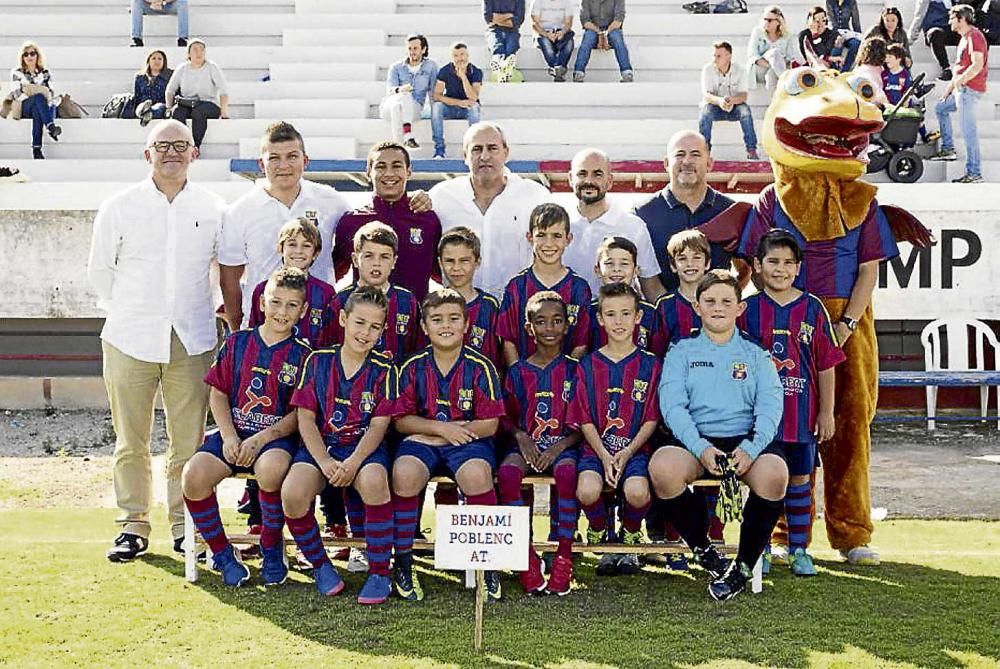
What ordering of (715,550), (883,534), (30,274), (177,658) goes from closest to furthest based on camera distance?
(177,658) → (715,550) → (883,534) → (30,274)

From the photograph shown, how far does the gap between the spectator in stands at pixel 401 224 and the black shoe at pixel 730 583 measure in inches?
65.2

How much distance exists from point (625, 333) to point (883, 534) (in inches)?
74.4

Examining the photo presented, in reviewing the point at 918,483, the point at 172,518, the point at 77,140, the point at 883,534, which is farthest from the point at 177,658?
the point at 77,140

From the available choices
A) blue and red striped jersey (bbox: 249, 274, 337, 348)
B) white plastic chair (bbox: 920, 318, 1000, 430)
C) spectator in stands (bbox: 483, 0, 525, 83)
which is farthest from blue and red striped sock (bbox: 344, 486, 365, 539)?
spectator in stands (bbox: 483, 0, 525, 83)

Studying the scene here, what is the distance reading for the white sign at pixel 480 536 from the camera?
13.1 ft

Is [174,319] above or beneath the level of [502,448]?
above

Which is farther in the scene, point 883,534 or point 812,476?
point 883,534

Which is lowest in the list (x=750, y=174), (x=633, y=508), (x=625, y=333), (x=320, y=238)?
(x=633, y=508)

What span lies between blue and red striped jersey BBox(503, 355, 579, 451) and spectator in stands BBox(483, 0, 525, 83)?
7.75 metres

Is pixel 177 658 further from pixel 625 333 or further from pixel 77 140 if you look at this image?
pixel 77 140

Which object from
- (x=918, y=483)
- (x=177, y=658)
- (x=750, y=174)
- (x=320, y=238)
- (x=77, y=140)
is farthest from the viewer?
(x=77, y=140)

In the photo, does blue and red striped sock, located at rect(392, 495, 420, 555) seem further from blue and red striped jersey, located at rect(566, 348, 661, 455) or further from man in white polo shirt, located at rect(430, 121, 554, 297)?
man in white polo shirt, located at rect(430, 121, 554, 297)

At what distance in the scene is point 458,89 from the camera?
1131 centimetres

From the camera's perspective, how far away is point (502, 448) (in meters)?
4.75
